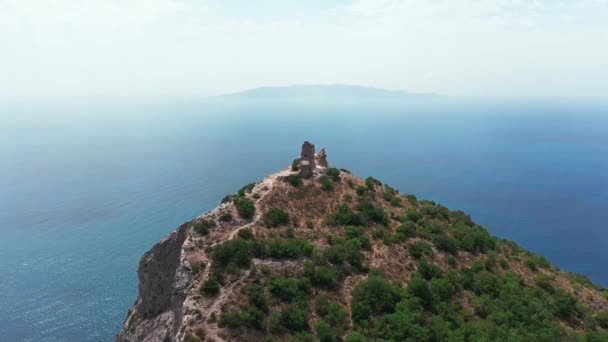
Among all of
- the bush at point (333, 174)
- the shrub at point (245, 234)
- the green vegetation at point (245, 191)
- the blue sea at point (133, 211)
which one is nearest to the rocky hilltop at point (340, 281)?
the shrub at point (245, 234)

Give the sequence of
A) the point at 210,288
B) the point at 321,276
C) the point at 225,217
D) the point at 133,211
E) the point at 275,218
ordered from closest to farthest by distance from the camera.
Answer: the point at 210,288
the point at 321,276
the point at 225,217
the point at 275,218
the point at 133,211

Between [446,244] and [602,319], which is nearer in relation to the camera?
[602,319]

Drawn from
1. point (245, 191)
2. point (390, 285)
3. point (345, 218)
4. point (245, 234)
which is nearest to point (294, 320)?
point (390, 285)

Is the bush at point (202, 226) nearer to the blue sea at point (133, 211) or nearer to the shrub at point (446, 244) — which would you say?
the shrub at point (446, 244)

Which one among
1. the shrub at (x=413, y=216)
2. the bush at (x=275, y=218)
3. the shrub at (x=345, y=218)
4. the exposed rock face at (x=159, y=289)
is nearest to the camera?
the exposed rock face at (x=159, y=289)

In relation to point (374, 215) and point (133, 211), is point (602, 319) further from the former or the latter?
point (133, 211)

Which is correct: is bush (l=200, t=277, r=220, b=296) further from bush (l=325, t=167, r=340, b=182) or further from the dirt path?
bush (l=325, t=167, r=340, b=182)
